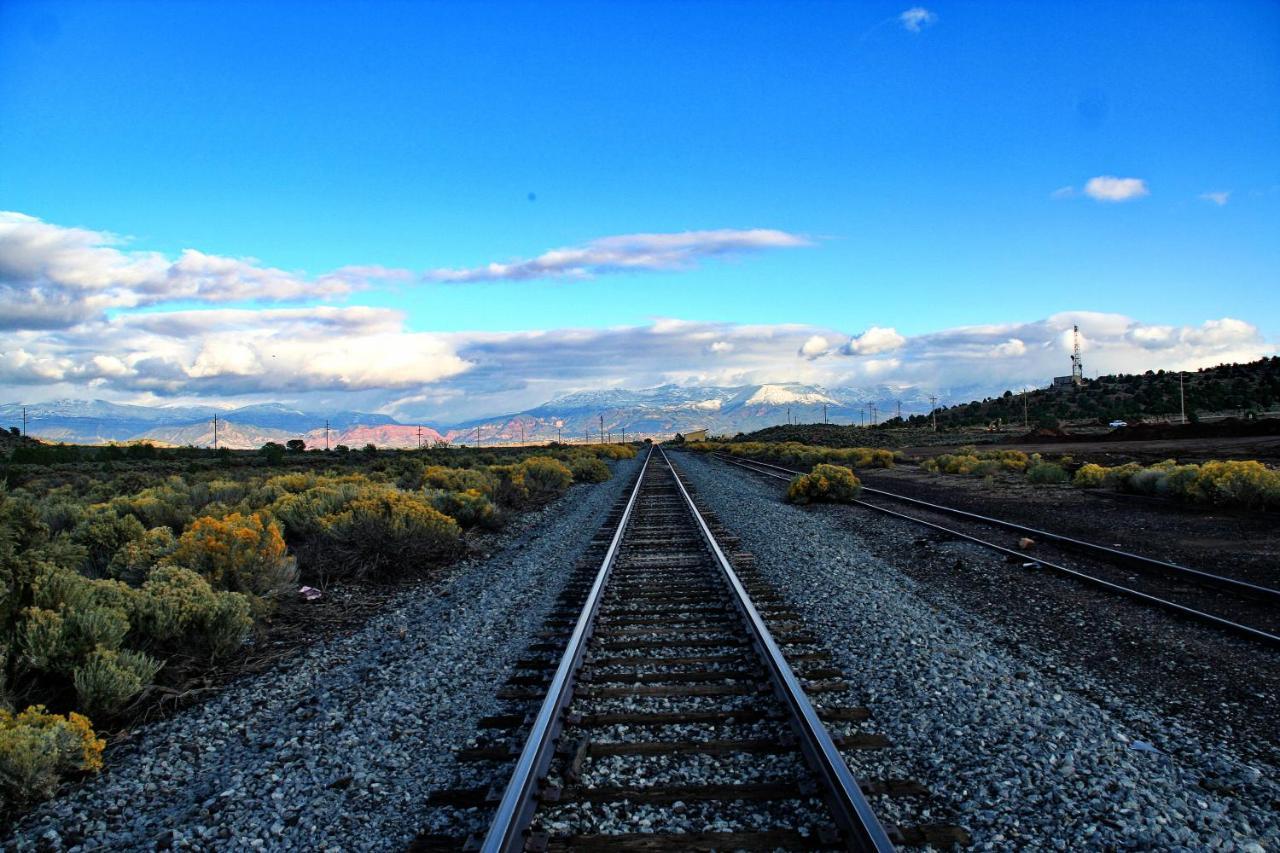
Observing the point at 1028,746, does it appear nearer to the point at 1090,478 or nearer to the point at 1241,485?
the point at 1241,485

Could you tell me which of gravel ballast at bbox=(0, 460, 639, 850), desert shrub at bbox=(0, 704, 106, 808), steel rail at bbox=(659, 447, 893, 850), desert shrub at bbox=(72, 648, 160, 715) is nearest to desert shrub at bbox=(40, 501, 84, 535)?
gravel ballast at bbox=(0, 460, 639, 850)

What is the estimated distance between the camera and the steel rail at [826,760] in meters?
3.36

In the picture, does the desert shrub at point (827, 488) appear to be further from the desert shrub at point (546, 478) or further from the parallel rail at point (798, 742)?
the parallel rail at point (798, 742)

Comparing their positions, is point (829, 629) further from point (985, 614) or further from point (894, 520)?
point (894, 520)

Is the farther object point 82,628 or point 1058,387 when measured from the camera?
point 1058,387

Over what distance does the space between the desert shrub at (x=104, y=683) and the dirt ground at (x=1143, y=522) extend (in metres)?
11.7

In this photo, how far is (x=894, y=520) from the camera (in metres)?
16.0

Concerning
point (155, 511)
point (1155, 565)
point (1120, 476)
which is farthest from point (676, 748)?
point (1120, 476)

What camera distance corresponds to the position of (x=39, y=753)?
426cm

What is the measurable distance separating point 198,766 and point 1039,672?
6010 mm

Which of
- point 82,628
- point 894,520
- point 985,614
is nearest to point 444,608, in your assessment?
point 82,628

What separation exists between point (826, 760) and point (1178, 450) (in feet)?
119

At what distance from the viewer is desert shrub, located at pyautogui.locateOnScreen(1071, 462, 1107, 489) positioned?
21.3m

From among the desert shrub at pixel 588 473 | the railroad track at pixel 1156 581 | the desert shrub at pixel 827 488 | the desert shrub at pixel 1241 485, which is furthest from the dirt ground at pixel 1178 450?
the desert shrub at pixel 588 473
